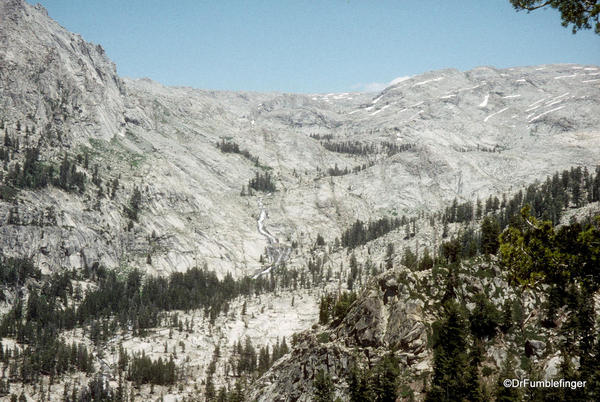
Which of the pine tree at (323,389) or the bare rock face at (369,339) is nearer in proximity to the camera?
the bare rock face at (369,339)

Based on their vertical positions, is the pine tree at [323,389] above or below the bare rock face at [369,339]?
below

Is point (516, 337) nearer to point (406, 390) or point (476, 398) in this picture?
point (476, 398)

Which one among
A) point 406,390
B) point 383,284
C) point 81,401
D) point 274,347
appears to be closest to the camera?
point 406,390

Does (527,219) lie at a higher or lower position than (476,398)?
higher

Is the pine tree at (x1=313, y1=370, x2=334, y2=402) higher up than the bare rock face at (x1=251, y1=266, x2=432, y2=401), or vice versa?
the bare rock face at (x1=251, y1=266, x2=432, y2=401)

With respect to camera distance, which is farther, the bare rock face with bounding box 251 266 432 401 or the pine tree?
the pine tree

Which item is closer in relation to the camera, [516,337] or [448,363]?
[448,363]

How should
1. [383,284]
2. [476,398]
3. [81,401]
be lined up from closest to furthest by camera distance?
1. [476,398]
2. [383,284]
3. [81,401]

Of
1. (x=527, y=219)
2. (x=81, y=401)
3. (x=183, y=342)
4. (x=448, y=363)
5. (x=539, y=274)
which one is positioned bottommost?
(x=81, y=401)

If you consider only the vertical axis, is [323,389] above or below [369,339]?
below

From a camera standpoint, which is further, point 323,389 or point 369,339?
point 369,339

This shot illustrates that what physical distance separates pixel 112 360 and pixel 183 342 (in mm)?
29528

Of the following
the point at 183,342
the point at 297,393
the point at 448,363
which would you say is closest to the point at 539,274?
the point at 448,363

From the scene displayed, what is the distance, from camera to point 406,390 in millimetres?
56656
